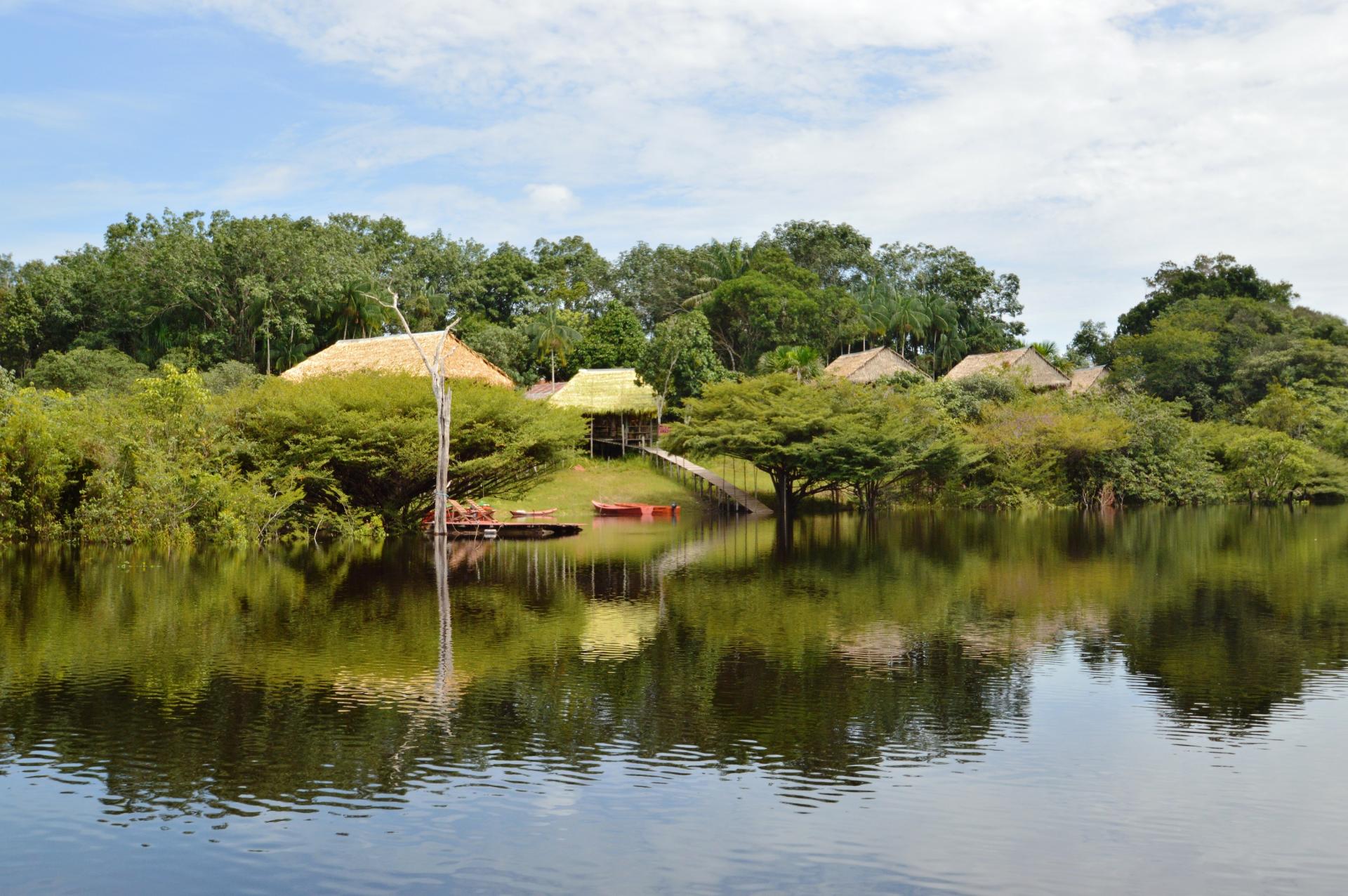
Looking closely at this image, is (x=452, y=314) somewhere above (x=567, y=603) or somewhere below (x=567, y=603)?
above

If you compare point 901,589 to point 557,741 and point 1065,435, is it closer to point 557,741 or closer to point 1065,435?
point 557,741

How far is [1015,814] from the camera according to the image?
642 centimetres

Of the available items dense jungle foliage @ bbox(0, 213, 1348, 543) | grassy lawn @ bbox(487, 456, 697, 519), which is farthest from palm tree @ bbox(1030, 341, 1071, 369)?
grassy lawn @ bbox(487, 456, 697, 519)

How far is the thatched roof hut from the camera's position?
4706 centimetres

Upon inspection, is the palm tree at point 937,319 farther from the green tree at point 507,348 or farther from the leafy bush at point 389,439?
the leafy bush at point 389,439

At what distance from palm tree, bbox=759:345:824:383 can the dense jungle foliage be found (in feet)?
0.73

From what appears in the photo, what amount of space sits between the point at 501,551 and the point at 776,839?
55.8 feet

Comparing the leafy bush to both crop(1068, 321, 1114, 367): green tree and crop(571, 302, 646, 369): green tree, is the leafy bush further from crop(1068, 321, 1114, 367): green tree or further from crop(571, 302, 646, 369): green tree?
crop(1068, 321, 1114, 367): green tree

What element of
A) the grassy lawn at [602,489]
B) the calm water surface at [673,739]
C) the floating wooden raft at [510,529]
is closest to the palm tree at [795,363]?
the grassy lawn at [602,489]

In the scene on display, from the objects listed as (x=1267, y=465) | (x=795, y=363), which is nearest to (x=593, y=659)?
(x=795, y=363)

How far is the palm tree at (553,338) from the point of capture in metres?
51.4

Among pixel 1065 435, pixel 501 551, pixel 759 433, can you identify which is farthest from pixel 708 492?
pixel 501 551

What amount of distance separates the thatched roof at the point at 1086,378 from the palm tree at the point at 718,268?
16.0 metres

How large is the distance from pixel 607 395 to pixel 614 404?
61 cm
